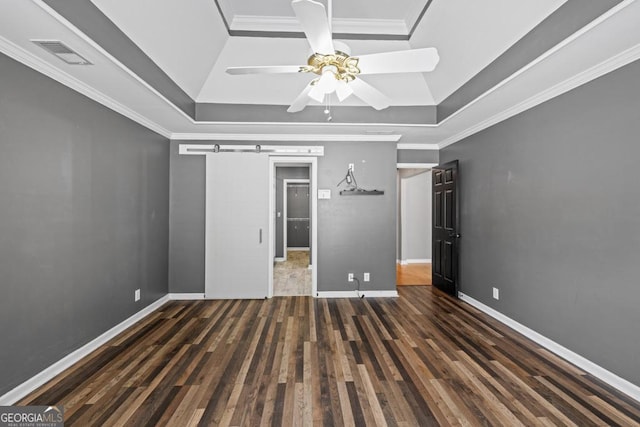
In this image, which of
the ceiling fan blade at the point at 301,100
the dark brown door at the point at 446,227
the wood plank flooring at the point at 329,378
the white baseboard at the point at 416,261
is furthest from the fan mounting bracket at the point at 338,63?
the white baseboard at the point at 416,261

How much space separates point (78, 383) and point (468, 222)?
4.78 metres

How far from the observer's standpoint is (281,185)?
8.45 metres

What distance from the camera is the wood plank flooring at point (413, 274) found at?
5395mm

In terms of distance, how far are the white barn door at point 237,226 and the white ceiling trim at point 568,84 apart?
319 centimetres

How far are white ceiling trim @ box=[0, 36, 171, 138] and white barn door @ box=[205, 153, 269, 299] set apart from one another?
50.3 inches

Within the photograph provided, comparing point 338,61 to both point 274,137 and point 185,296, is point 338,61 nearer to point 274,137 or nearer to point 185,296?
point 274,137

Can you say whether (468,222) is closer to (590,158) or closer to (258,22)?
(590,158)

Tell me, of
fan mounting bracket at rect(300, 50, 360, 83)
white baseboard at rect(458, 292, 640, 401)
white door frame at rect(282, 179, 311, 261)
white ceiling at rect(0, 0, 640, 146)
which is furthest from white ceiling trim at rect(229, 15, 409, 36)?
white door frame at rect(282, 179, 311, 261)

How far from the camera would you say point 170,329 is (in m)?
3.27

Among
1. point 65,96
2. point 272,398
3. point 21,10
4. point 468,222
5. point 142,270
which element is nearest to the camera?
point 21,10

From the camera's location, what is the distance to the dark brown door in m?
4.45

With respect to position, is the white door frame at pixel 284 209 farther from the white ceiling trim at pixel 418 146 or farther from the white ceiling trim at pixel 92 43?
the white ceiling trim at pixel 92 43

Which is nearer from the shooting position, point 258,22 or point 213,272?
point 258,22

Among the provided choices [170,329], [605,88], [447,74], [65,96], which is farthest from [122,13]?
[605,88]
